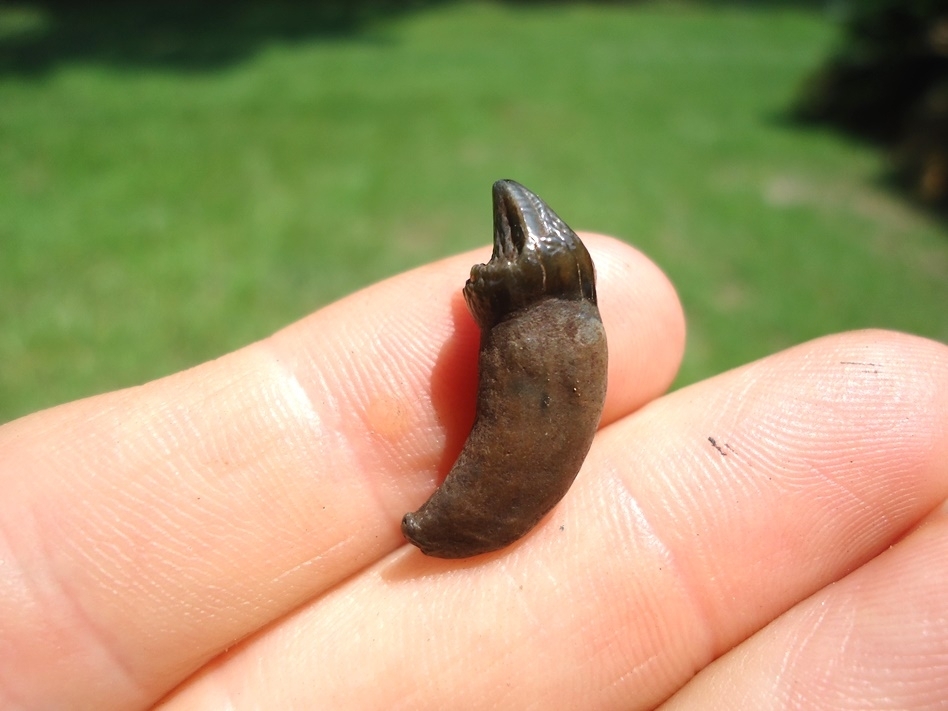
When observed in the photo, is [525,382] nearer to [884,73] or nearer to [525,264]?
[525,264]

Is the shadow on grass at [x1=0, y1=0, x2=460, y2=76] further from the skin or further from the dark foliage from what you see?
the skin

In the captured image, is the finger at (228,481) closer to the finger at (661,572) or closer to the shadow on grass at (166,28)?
the finger at (661,572)

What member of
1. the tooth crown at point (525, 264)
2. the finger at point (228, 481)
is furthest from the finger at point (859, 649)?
the tooth crown at point (525, 264)

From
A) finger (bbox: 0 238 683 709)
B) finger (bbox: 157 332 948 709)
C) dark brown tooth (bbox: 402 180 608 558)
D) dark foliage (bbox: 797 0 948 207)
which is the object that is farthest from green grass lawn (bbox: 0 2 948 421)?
dark brown tooth (bbox: 402 180 608 558)

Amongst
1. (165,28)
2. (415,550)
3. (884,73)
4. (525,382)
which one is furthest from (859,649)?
(165,28)

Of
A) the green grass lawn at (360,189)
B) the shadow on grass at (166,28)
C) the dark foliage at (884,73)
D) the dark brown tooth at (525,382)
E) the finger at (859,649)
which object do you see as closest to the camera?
the finger at (859,649)

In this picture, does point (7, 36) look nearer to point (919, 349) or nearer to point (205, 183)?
point (205, 183)
